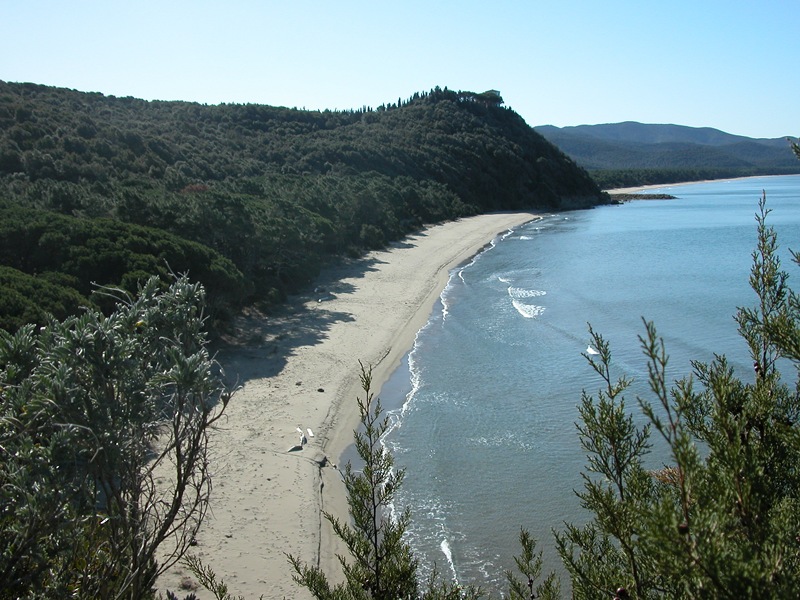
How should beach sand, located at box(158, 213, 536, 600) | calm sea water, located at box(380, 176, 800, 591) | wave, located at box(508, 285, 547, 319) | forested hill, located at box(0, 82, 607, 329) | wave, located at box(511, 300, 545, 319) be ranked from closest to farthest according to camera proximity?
beach sand, located at box(158, 213, 536, 600), calm sea water, located at box(380, 176, 800, 591), forested hill, located at box(0, 82, 607, 329), wave, located at box(511, 300, 545, 319), wave, located at box(508, 285, 547, 319)

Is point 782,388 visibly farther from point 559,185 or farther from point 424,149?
point 559,185

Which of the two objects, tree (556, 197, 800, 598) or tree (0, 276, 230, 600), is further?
tree (0, 276, 230, 600)

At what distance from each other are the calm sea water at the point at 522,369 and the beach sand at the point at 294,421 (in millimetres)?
1204

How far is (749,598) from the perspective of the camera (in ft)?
7.73

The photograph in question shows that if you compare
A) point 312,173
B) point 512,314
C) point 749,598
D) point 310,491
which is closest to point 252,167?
point 312,173

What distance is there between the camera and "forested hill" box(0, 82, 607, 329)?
16688mm

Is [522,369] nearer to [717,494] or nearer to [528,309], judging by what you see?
[528,309]

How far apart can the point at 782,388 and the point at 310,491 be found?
28.7 ft

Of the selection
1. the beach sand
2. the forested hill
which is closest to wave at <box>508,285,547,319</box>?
the beach sand

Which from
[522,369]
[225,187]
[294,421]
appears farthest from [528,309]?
[225,187]

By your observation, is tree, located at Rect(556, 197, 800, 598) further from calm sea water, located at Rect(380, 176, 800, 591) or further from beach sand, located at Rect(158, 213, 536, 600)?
calm sea water, located at Rect(380, 176, 800, 591)

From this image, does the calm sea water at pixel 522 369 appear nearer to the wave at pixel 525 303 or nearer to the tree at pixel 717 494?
the wave at pixel 525 303

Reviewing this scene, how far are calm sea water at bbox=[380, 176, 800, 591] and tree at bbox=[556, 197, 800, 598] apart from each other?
478 centimetres

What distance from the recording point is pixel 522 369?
18.3 meters
